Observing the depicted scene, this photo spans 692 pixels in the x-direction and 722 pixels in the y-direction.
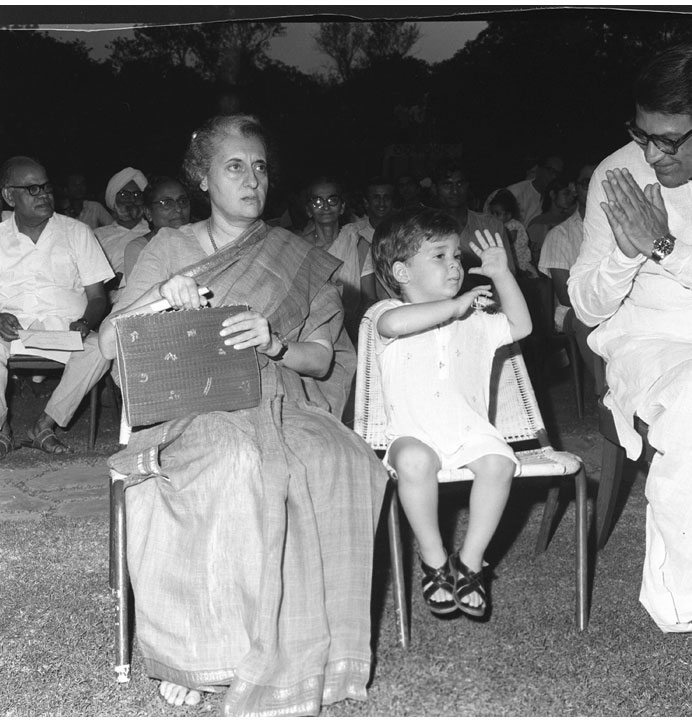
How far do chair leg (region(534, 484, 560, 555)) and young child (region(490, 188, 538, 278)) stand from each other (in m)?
3.59

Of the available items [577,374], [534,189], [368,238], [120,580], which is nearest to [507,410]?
[120,580]

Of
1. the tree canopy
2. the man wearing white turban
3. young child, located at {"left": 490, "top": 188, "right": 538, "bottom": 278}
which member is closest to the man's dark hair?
young child, located at {"left": 490, "top": 188, "right": 538, "bottom": 278}

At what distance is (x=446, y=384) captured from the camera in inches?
141

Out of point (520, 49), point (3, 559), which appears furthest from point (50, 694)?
point (520, 49)

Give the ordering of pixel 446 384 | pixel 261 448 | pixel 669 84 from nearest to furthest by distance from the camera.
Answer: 1. pixel 261 448
2. pixel 669 84
3. pixel 446 384

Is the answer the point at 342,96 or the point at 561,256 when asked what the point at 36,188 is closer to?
the point at 561,256

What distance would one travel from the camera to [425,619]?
3533mm

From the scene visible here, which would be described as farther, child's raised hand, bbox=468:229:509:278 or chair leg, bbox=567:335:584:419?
chair leg, bbox=567:335:584:419

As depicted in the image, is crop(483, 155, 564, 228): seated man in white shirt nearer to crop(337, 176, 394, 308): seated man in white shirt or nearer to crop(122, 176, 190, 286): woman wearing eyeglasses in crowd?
crop(337, 176, 394, 308): seated man in white shirt

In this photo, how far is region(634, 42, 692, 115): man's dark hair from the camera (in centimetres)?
346

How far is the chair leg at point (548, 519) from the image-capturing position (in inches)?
157

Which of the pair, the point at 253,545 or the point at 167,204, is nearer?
the point at 253,545

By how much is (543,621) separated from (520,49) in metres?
9.97

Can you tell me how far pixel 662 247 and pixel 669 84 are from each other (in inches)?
24.2
